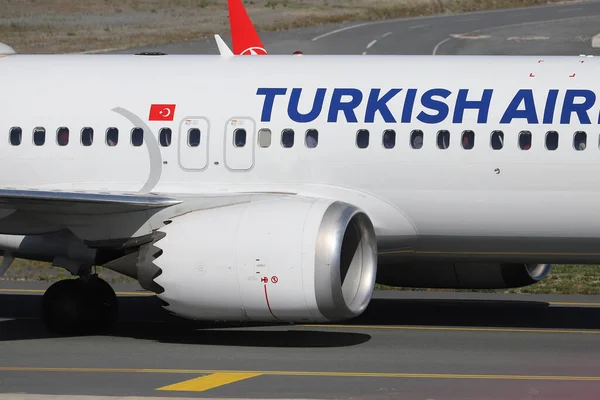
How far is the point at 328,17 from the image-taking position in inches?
3056

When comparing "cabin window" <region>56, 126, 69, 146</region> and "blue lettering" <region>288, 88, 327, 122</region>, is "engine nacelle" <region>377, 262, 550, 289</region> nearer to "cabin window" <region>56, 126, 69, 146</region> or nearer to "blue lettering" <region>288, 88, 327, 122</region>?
"blue lettering" <region>288, 88, 327, 122</region>

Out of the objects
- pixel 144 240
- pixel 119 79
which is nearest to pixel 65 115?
pixel 119 79

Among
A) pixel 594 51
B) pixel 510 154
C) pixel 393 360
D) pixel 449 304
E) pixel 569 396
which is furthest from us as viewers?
pixel 594 51

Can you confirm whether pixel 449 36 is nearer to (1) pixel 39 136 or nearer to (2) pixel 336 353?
(1) pixel 39 136

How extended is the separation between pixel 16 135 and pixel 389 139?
17.8 feet

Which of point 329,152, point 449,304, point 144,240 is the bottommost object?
point 449,304

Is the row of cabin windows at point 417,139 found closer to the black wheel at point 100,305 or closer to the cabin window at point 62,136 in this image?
the cabin window at point 62,136

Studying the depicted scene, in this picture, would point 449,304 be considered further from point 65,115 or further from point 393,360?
point 65,115

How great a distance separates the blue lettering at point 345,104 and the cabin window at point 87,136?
135 inches

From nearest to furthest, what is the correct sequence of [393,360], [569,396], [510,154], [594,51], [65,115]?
[569,396], [393,360], [510,154], [65,115], [594,51]

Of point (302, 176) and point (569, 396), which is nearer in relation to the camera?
point (569, 396)

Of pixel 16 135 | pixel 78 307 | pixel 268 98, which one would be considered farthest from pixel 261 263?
pixel 16 135

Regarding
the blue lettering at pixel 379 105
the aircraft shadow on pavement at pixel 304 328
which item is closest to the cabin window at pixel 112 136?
the aircraft shadow on pavement at pixel 304 328

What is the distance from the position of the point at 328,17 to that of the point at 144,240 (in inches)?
2398
